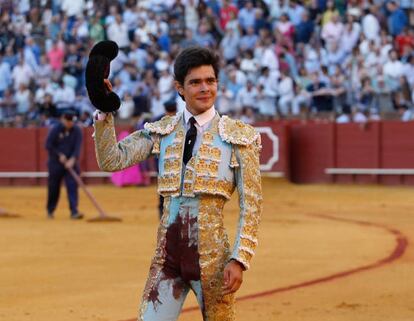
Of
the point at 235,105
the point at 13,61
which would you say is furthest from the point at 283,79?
the point at 13,61

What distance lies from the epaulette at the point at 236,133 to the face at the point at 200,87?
0.35ft

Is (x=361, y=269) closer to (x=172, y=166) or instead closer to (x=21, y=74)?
(x=172, y=166)

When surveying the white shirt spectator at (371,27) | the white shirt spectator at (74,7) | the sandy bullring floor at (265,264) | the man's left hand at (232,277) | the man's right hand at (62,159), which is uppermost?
the white shirt spectator at (74,7)

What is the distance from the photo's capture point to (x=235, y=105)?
19.1m

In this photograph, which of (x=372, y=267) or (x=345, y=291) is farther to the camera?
(x=372, y=267)

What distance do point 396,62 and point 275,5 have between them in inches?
138

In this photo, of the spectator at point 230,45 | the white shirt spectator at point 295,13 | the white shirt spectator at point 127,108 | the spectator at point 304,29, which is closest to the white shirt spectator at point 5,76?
the white shirt spectator at point 127,108

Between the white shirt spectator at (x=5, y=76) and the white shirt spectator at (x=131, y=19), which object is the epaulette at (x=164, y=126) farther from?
the white shirt spectator at (x=5, y=76)

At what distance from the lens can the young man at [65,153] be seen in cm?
1408

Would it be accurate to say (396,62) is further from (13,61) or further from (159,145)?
(159,145)

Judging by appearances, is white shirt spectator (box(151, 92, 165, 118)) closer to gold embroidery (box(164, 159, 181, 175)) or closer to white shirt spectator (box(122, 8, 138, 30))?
white shirt spectator (box(122, 8, 138, 30))

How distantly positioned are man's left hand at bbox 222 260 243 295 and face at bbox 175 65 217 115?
1.84 feet

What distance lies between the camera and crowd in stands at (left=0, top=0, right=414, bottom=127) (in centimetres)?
1819

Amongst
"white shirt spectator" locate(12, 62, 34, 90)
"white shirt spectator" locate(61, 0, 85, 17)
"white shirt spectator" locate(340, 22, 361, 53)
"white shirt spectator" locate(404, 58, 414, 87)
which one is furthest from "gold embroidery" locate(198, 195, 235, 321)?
"white shirt spectator" locate(61, 0, 85, 17)
